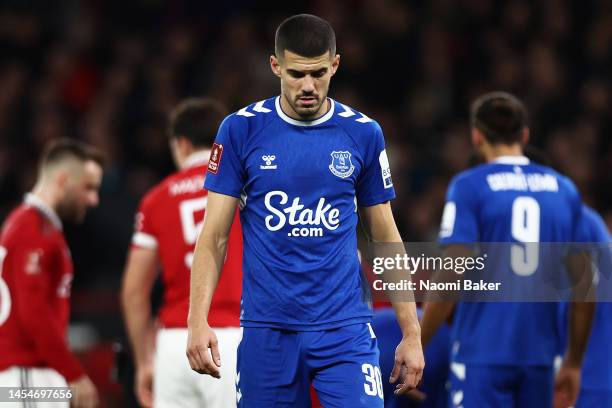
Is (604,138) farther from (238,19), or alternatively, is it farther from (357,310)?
(357,310)

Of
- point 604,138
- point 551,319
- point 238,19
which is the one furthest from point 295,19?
point 238,19

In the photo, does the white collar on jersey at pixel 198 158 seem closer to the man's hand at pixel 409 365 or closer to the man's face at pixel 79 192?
the man's face at pixel 79 192

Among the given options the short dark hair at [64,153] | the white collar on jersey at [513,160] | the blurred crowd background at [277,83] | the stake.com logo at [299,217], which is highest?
the blurred crowd background at [277,83]

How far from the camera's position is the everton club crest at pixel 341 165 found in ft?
Answer: 15.1

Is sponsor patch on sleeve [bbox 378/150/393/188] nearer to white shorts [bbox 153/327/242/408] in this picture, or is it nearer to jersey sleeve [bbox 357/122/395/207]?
jersey sleeve [bbox 357/122/395/207]

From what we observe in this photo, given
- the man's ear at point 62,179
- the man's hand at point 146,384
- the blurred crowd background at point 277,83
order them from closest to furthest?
the man's ear at point 62,179 < the man's hand at point 146,384 < the blurred crowd background at point 277,83

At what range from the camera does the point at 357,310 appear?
4605 millimetres

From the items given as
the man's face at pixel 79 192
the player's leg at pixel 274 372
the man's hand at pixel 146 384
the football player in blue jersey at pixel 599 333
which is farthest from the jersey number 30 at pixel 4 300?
the football player in blue jersey at pixel 599 333

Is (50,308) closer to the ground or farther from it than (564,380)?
farther from it

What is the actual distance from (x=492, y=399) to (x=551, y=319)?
19.9 inches

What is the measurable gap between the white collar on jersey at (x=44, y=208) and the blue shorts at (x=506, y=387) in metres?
2.27

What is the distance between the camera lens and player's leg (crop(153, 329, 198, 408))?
622 cm

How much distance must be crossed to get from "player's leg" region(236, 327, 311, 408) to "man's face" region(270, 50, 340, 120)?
86 cm

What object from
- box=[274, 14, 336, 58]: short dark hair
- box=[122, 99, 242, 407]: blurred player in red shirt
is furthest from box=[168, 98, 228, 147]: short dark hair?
box=[274, 14, 336, 58]: short dark hair
